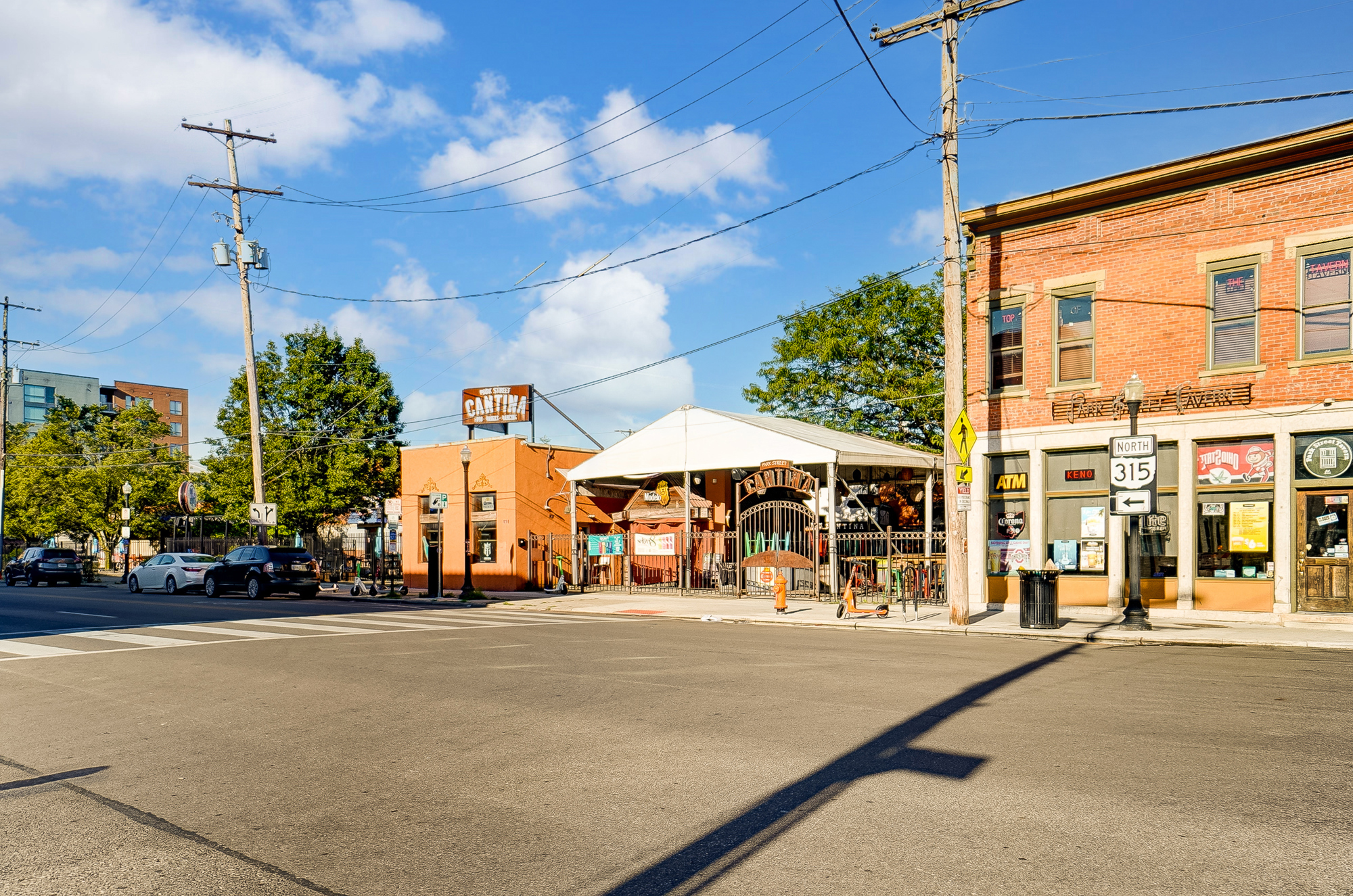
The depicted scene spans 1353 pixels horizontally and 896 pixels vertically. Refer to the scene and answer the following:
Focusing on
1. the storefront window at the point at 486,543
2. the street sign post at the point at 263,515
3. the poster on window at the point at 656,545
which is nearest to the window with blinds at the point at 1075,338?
the poster on window at the point at 656,545

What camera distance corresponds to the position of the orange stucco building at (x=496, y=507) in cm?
3472

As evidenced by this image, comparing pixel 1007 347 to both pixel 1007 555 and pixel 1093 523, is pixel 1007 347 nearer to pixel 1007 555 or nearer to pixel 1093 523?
pixel 1093 523

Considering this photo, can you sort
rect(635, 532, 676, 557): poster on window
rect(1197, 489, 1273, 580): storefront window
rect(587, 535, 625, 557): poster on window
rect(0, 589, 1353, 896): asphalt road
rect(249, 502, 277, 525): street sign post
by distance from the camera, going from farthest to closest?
rect(249, 502, 277, 525): street sign post, rect(587, 535, 625, 557): poster on window, rect(635, 532, 676, 557): poster on window, rect(1197, 489, 1273, 580): storefront window, rect(0, 589, 1353, 896): asphalt road

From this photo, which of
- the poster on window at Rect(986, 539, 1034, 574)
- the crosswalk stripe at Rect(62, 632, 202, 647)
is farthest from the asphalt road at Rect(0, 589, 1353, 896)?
the poster on window at Rect(986, 539, 1034, 574)

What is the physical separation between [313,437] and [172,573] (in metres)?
14.4

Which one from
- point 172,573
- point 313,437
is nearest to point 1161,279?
point 172,573

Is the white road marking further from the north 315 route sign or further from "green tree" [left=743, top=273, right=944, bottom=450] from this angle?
"green tree" [left=743, top=273, right=944, bottom=450]

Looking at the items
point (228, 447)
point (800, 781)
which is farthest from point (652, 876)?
point (228, 447)

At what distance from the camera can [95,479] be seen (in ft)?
182

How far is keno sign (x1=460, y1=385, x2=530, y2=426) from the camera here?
37.7 m

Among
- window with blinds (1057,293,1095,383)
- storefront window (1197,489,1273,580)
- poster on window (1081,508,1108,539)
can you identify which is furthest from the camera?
window with blinds (1057,293,1095,383)

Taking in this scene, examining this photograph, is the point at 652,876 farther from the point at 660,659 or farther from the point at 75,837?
the point at 660,659

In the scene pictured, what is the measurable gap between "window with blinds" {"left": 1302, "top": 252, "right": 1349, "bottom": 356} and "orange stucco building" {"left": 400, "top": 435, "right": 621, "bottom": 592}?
22.0 metres

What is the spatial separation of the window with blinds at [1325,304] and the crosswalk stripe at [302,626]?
17.4 meters
